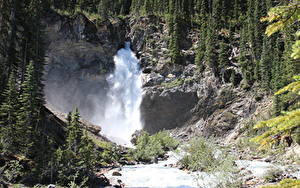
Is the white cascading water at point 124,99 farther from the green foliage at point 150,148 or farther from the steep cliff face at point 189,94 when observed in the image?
the green foliage at point 150,148

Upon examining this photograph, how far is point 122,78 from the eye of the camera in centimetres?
7819

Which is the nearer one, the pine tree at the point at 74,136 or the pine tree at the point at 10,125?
the pine tree at the point at 10,125

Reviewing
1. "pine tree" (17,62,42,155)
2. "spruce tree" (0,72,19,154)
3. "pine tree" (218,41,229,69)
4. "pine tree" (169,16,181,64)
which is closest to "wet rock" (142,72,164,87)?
"pine tree" (169,16,181,64)

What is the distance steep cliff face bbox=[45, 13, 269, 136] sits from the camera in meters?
62.9

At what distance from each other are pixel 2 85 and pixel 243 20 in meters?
74.5

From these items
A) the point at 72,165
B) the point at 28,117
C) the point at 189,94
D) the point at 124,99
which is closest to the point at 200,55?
the point at 189,94

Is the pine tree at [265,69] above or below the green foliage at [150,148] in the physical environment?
above

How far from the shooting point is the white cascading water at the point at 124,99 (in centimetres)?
6881

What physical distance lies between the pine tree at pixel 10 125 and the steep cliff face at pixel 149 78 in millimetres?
39995

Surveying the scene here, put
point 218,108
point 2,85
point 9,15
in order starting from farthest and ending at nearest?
point 218,108
point 9,15
point 2,85

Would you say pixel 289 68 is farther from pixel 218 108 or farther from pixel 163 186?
pixel 163 186

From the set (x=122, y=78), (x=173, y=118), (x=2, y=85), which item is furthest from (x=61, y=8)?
(x=2, y=85)

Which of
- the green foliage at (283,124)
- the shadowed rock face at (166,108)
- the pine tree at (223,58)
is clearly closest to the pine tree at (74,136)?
the green foliage at (283,124)

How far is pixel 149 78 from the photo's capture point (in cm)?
7425
